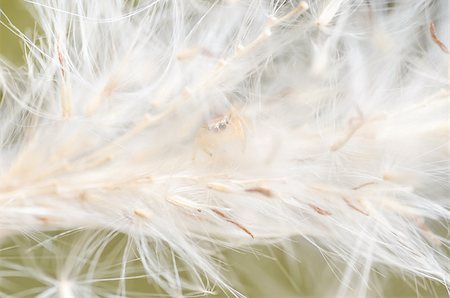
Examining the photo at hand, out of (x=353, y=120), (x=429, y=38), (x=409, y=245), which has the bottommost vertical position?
(x=409, y=245)

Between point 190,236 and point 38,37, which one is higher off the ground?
point 38,37

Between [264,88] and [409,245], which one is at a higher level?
[264,88]

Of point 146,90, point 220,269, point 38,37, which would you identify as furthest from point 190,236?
point 38,37

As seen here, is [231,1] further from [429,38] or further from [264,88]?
[429,38]

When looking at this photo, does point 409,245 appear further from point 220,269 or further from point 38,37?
point 38,37

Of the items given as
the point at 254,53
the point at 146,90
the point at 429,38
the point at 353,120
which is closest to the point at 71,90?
the point at 146,90

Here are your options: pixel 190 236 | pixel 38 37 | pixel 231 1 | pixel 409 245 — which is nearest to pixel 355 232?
pixel 409 245
